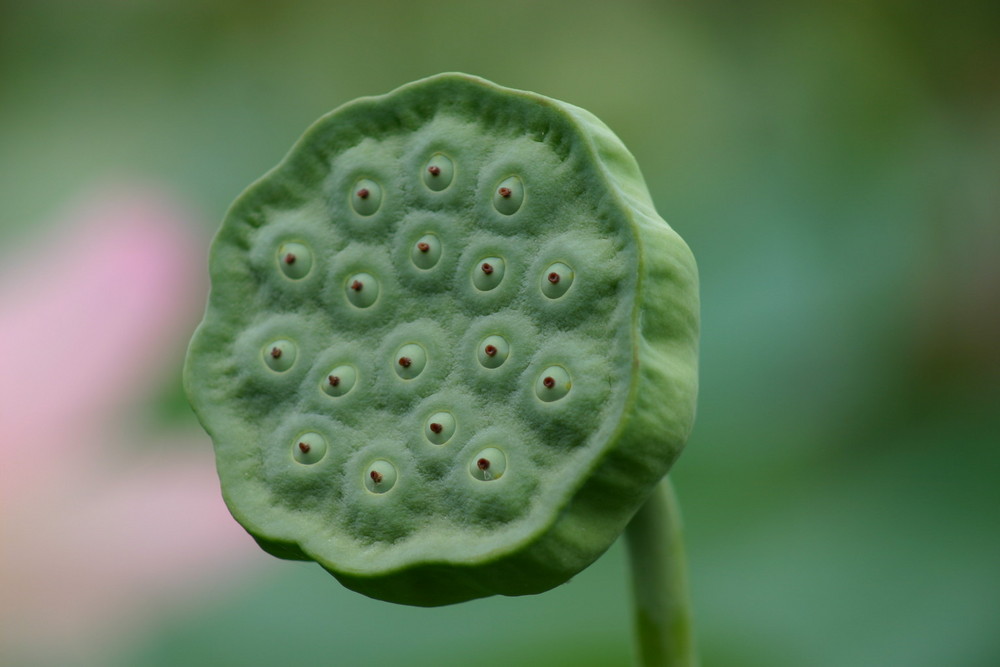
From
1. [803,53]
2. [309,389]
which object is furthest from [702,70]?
[309,389]

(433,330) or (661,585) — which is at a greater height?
(433,330)

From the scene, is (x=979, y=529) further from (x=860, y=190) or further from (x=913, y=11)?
(x=913, y=11)

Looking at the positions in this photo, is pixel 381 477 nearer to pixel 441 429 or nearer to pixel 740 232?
pixel 441 429

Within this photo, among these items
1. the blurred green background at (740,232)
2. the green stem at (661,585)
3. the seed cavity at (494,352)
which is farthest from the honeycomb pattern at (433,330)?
the blurred green background at (740,232)

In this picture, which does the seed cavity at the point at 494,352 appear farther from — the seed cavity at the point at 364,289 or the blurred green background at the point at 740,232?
the blurred green background at the point at 740,232

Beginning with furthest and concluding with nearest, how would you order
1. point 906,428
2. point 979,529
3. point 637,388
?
point 906,428, point 979,529, point 637,388

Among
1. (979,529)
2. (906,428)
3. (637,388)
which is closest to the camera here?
(637,388)

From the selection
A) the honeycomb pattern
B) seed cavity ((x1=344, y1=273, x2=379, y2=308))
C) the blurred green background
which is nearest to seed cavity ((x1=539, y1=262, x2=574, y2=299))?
the honeycomb pattern

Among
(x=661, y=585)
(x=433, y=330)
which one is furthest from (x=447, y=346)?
(x=661, y=585)
